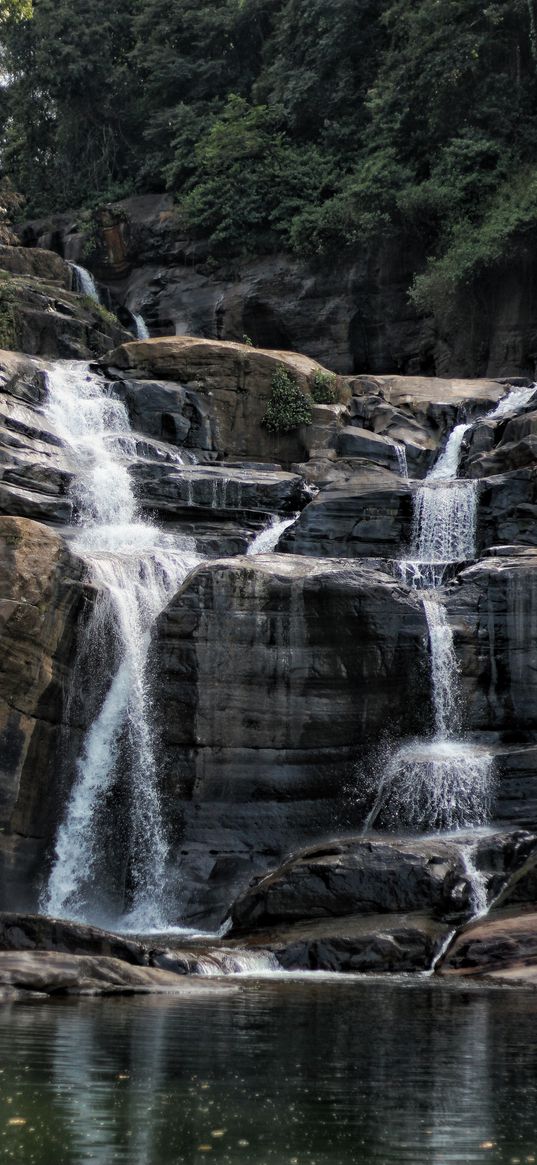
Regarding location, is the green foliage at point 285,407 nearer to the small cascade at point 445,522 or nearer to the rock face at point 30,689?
the small cascade at point 445,522

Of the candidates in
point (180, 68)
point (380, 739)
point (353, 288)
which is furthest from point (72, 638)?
point (180, 68)

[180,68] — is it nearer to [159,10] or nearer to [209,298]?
[159,10]

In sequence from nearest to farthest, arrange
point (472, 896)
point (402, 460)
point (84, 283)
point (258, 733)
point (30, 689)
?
1. point (472, 896)
2. point (30, 689)
3. point (258, 733)
4. point (402, 460)
5. point (84, 283)

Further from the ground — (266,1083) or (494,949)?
(494,949)

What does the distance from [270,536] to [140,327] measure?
1759cm

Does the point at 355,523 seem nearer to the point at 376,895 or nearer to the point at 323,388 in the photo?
the point at 323,388

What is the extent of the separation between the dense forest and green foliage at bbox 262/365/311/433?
7.09 meters

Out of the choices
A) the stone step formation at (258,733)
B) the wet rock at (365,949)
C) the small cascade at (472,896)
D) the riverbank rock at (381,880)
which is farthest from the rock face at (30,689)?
the small cascade at (472,896)

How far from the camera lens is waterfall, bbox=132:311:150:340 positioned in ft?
135

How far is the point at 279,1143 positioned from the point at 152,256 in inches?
1593

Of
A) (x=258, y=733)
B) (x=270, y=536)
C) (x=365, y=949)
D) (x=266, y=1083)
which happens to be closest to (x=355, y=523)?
(x=270, y=536)

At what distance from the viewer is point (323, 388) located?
104 ft

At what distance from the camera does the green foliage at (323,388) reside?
31625mm

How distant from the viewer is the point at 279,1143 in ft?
21.5
